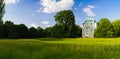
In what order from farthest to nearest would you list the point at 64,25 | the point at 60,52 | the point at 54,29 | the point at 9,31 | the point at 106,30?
1. the point at 106,30
2. the point at 64,25
3. the point at 54,29
4. the point at 9,31
5. the point at 60,52

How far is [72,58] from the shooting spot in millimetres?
11438

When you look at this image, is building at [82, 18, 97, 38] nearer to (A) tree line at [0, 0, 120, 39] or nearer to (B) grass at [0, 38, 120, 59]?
(A) tree line at [0, 0, 120, 39]

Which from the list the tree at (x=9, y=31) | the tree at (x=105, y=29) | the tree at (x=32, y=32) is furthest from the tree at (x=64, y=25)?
the tree at (x=9, y=31)

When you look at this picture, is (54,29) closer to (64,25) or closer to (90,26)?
(64,25)

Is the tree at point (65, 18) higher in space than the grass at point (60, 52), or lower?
higher

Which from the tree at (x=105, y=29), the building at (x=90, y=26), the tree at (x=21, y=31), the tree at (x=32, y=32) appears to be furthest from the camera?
the building at (x=90, y=26)

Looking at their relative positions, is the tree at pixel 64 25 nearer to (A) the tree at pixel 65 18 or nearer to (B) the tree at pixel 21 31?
(A) the tree at pixel 65 18

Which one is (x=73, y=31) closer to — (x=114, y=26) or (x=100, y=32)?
(x=100, y=32)

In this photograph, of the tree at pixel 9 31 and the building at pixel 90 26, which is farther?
→ the building at pixel 90 26

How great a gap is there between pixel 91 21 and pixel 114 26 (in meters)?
42.7

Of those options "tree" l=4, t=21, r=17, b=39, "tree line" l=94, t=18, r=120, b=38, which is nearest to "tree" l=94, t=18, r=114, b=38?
"tree line" l=94, t=18, r=120, b=38

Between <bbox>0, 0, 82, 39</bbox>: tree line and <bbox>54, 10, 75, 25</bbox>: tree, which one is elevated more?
<bbox>54, 10, 75, 25</bbox>: tree

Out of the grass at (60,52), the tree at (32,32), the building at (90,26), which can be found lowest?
the grass at (60,52)

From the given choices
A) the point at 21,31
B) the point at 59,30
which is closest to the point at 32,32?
the point at 21,31
